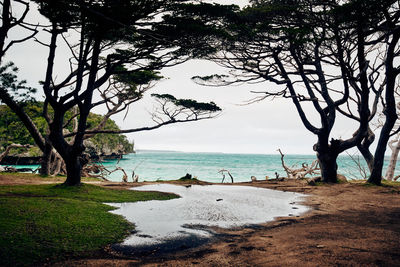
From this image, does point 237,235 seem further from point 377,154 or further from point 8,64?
point 8,64

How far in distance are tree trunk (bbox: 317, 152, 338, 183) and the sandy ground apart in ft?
19.1

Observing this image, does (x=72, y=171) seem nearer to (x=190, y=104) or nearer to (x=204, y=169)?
(x=190, y=104)

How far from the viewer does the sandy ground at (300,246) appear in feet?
9.91

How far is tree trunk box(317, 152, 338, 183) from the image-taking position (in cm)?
1142

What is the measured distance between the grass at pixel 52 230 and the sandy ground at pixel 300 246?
35cm

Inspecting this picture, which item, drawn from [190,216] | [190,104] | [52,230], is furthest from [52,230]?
[190,104]

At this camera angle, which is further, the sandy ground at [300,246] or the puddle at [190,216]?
the puddle at [190,216]

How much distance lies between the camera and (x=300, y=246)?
3510 mm

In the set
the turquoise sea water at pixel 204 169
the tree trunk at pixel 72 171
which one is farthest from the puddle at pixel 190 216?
the turquoise sea water at pixel 204 169

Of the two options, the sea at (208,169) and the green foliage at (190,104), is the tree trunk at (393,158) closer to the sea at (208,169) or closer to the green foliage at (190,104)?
the sea at (208,169)

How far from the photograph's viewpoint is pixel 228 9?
8828 millimetres

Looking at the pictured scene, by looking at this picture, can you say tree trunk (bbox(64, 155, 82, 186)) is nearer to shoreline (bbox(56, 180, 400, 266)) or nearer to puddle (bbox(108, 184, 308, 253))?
puddle (bbox(108, 184, 308, 253))

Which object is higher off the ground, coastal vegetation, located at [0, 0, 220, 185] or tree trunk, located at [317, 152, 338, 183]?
coastal vegetation, located at [0, 0, 220, 185]

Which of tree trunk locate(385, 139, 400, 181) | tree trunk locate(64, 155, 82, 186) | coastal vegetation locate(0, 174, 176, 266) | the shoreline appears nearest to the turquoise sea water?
tree trunk locate(385, 139, 400, 181)
